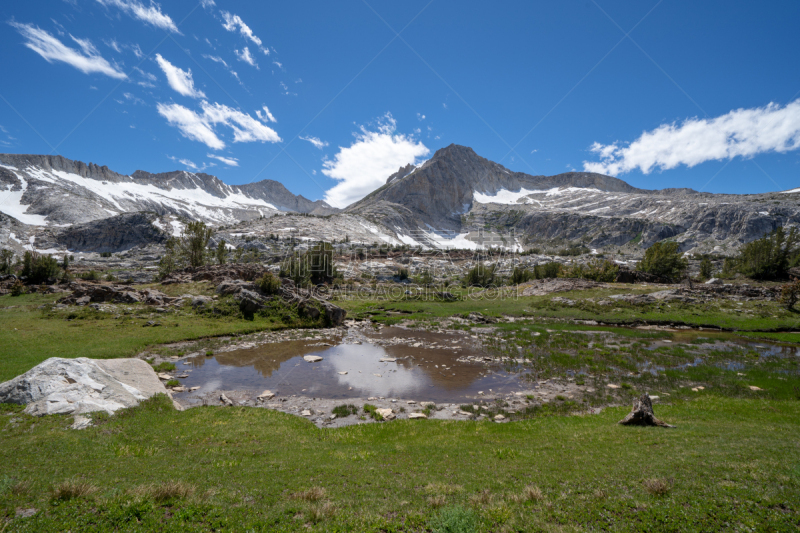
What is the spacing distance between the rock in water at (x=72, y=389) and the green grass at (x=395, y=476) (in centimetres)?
70

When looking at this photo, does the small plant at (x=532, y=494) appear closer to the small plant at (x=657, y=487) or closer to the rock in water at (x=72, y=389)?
the small plant at (x=657, y=487)

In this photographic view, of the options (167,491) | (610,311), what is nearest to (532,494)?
(167,491)

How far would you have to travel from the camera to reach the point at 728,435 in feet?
37.7

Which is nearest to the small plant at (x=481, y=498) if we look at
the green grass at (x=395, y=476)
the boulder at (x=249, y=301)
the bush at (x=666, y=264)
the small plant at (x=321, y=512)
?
the green grass at (x=395, y=476)

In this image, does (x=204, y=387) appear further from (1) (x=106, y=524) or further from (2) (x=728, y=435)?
(2) (x=728, y=435)

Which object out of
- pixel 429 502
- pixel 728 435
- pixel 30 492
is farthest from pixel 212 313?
pixel 728 435

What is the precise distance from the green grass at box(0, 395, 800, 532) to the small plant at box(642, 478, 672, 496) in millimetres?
37

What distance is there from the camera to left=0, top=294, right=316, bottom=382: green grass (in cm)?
2128

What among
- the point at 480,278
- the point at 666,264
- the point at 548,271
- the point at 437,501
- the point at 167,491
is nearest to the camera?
the point at 167,491

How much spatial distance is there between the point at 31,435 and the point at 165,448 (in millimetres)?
4045

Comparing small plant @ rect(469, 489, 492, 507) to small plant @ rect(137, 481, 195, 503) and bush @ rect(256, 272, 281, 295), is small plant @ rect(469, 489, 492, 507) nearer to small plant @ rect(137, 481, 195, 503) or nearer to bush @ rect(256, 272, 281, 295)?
small plant @ rect(137, 481, 195, 503)

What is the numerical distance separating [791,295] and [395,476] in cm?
6314

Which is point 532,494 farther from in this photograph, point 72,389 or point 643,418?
point 72,389

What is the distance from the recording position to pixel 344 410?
17.2 meters
